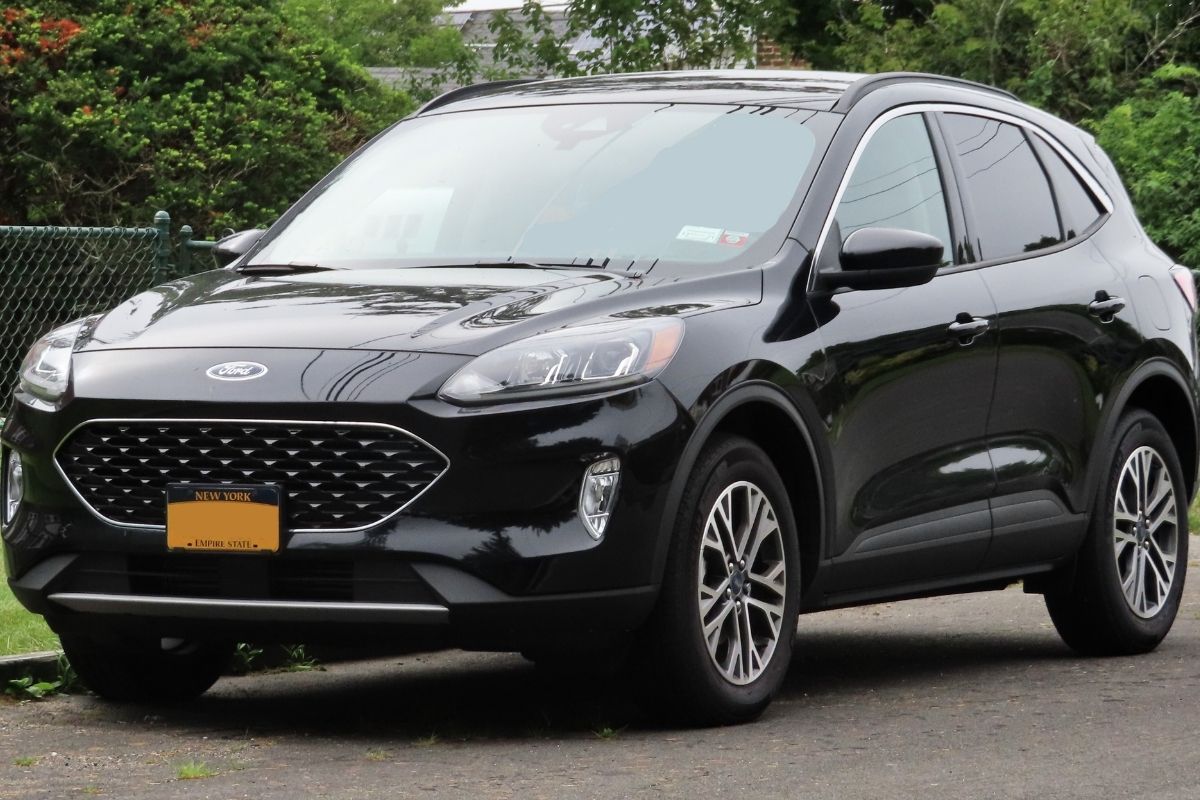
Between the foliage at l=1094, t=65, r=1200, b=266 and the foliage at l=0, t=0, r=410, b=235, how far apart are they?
9.03 meters

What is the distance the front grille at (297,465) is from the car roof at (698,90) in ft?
6.69

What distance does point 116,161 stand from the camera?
2453 centimetres

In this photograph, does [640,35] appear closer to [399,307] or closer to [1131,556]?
[1131,556]

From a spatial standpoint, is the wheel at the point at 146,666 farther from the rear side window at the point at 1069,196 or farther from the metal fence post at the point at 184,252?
the metal fence post at the point at 184,252

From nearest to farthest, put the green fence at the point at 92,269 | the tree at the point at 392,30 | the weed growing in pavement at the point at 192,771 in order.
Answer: the weed growing in pavement at the point at 192,771
the green fence at the point at 92,269
the tree at the point at 392,30

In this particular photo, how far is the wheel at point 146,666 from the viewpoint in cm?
660

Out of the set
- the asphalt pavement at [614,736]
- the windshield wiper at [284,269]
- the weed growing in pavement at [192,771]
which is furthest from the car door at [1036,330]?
the weed growing in pavement at [192,771]

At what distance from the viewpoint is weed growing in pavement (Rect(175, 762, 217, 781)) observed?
18.1ft

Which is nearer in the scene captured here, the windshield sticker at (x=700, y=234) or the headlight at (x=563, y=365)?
the headlight at (x=563, y=365)

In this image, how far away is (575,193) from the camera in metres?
6.88

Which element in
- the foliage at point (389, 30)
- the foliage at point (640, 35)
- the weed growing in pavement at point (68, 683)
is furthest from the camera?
the foliage at point (389, 30)

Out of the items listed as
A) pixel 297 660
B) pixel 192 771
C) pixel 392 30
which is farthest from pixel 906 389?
pixel 392 30

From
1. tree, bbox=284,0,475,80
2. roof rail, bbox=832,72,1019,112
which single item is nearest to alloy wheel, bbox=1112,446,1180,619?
roof rail, bbox=832,72,1019,112

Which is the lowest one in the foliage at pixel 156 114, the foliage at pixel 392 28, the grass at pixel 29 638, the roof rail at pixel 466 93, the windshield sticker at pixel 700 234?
the foliage at pixel 392 28
